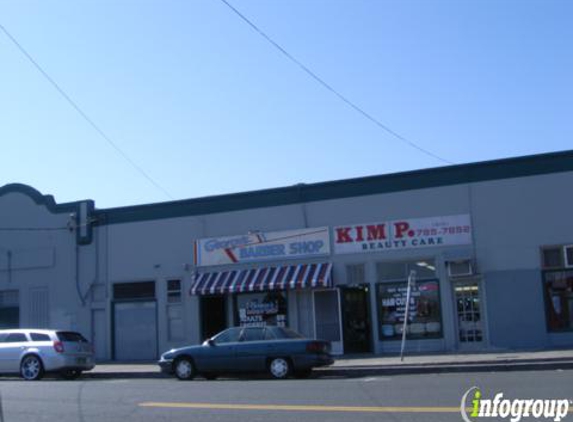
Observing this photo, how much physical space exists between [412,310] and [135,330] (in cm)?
999

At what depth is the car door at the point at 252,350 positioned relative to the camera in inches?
717

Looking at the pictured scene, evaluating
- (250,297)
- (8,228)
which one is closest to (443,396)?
(250,297)

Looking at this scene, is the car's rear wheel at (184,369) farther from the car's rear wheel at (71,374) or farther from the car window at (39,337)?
the car window at (39,337)

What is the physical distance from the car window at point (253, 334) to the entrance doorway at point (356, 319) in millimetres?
5921

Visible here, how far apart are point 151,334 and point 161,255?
2.80 m

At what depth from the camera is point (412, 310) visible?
2325cm

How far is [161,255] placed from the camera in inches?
1046

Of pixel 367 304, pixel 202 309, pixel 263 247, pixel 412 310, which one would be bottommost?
pixel 412 310

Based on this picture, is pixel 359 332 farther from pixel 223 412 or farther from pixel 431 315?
pixel 223 412

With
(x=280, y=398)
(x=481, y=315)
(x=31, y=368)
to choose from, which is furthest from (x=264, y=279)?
(x=280, y=398)

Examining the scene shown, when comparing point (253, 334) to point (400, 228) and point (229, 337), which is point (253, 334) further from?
point (400, 228)

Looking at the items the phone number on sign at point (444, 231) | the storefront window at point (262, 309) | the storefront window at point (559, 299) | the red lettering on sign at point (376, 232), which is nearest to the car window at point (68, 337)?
the storefront window at point (262, 309)

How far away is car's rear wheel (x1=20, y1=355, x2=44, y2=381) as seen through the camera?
20781 millimetres

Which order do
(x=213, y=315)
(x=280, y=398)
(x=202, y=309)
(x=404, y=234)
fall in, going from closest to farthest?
1. (x=280, y=398)
2. (x=404, y=234)
3. (x=202, y=309)
4. (x=213, y=315)
